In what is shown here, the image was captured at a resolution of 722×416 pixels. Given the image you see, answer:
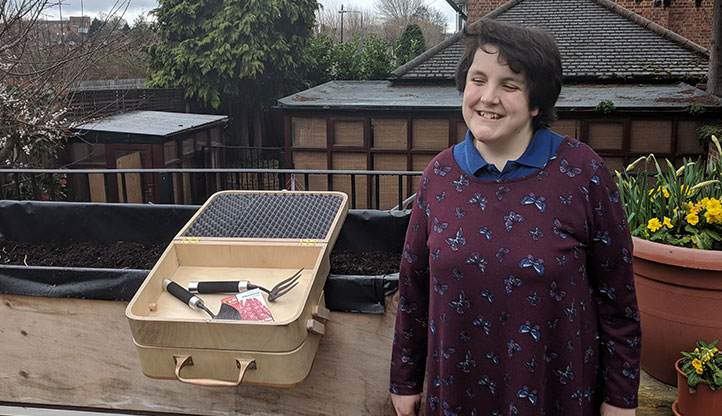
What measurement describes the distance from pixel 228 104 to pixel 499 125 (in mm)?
15332

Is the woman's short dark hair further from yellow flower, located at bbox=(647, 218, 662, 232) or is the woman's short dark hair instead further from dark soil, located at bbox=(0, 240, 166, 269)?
dark soil, located at bbox=(0, 240, 166, 269)

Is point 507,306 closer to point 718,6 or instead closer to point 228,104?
point 718,6

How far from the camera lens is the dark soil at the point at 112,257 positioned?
8.46 ft

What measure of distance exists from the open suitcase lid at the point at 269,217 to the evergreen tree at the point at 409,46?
50.4ft

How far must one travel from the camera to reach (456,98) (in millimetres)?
8570

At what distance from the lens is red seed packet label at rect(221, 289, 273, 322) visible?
176 cm

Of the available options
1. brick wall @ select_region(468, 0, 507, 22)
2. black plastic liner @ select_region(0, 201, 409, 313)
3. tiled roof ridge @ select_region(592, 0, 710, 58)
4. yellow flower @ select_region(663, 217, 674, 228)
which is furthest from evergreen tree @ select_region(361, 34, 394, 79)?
yellow flower @ select_region(663, 217, 674, 228)

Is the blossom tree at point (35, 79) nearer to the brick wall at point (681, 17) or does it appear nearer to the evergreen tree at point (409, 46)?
the brick wall at point (681, 17)

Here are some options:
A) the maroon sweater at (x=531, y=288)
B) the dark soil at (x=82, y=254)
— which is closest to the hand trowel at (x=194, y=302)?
the maroon sweater at (x=531, y=288)

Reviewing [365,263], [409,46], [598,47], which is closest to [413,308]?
[365,263]

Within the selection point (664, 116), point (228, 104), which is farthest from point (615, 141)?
point (228, 104)

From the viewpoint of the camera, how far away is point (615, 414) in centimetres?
132

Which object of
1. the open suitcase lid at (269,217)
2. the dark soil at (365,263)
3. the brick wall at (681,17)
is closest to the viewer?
the open suitcase lid at (269,217)

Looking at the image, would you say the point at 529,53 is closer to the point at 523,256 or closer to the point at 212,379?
the point at 523,256
